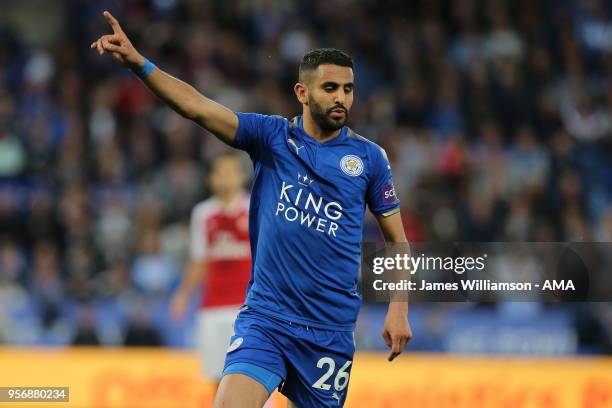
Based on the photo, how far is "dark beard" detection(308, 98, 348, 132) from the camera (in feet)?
16.4

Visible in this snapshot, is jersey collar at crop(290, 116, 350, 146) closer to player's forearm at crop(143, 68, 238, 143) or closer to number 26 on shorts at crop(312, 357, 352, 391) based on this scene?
player's forearm at crop(143, 68, 238, 143)

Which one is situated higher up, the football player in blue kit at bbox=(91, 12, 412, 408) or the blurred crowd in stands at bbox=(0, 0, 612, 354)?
the blurred crowd in stands at bbox=(0, 0, 612, 354)

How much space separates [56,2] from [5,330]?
21.9 feet

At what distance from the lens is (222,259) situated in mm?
8445

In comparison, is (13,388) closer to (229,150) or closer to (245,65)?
(229,150)

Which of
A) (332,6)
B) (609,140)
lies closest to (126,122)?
(332,6)

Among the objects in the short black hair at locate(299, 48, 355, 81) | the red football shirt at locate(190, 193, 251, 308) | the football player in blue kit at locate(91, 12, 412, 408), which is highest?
the red football shirt at locate(190, 193, 251, 308)

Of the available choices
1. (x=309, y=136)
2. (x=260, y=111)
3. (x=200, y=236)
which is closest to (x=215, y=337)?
(x=200, y=236)

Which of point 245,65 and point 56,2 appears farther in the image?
point 56,2

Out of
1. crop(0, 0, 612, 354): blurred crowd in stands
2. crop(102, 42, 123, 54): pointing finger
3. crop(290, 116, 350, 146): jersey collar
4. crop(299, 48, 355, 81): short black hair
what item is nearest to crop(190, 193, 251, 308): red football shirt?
crop(0, 0, 612, 354): blurred crowd in stands

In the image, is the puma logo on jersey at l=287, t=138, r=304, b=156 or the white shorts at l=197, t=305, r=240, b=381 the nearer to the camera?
the puma logo on jersey at l=287, t=138, r=304, b=156

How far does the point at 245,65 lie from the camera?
1488 cm

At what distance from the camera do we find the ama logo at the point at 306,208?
502 centimetres

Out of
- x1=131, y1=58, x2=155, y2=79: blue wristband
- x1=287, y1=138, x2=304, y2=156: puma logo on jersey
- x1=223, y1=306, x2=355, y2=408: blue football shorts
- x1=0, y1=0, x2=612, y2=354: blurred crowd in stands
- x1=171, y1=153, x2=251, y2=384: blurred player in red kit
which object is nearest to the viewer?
x1=131, y1=58, x2=155, y2=79: blue wristband
